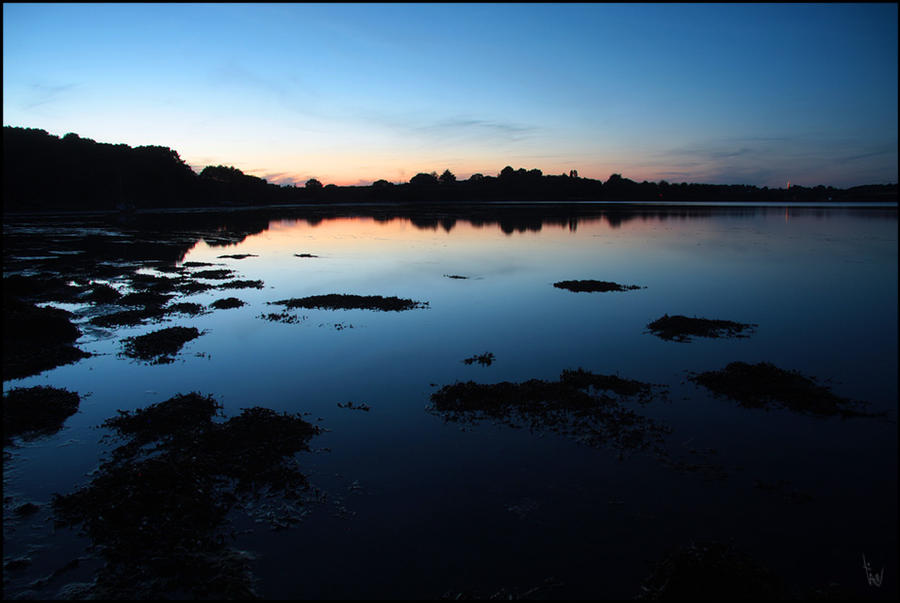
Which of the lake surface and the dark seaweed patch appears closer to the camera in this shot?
the lake surface

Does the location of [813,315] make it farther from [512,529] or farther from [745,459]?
[512,529]

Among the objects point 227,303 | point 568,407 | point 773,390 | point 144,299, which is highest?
point 144,299

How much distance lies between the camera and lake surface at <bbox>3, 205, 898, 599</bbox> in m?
8.54

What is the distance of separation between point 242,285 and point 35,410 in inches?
870

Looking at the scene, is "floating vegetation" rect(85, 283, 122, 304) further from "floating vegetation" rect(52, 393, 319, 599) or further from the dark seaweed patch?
"floating vegetation" rect(52, 393, 319, 599)

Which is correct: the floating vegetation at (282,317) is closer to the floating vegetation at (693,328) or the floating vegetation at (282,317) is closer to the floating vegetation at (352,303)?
the floating vegetation at (352,303)

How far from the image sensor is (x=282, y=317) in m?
25.8

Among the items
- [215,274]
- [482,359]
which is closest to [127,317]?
[215,274]

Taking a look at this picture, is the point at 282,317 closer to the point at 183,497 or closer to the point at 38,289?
the point at 183,497

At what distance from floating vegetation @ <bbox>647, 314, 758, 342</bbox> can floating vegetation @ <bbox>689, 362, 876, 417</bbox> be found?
497cm

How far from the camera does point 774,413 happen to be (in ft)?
47.2

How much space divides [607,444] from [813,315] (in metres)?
21.8

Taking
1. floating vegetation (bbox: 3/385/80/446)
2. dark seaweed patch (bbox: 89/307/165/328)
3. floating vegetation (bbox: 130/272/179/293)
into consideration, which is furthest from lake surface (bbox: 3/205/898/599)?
floating vegetation (bbox: 130/272/179/293)

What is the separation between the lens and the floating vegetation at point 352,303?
2833 cm
